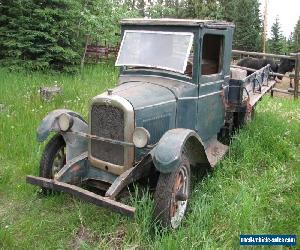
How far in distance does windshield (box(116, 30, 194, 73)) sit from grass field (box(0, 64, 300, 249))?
1.52m

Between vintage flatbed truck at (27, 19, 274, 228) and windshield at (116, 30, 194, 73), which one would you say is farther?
windshield at (116, 30, 194, 73)

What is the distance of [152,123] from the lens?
4.74 meters

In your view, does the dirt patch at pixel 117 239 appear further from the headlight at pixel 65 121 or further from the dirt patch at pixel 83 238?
the headlight at pixel 65 121

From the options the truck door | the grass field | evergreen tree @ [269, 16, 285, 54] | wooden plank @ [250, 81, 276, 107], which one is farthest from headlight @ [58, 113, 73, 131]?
evergreen tree @ [269, 16, 285, 54]

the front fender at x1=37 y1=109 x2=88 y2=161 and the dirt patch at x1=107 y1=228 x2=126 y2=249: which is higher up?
the front fender at x1=37 y1=109 x2=88 y2=161

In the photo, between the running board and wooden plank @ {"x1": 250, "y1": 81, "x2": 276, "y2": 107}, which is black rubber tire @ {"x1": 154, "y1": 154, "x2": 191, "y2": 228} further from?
wooden plank @ {"x1": 250, "y1": 81, "x2": 276, "y2": 107}

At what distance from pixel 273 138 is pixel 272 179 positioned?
4.36 feet

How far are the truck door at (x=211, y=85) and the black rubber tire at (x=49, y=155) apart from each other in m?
1.72

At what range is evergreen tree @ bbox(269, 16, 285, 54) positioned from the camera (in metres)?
30.3

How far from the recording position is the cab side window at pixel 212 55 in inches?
235

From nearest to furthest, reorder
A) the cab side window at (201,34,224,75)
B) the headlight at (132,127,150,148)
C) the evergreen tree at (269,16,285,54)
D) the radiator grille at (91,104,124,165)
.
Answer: the headlight at (132,127,150,148) → the radiator grille at (91,104,124,165) → the cab side window at (201,34,224,75) → the evergreen tree at (269,16,285,54)

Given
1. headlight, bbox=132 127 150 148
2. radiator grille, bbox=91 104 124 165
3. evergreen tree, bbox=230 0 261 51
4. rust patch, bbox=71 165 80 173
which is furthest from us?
evergreen tree, bbox=230 0 261 51

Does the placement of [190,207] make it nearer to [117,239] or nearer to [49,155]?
[117,239]

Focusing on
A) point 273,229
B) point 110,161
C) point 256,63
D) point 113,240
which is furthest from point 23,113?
point 256,63
